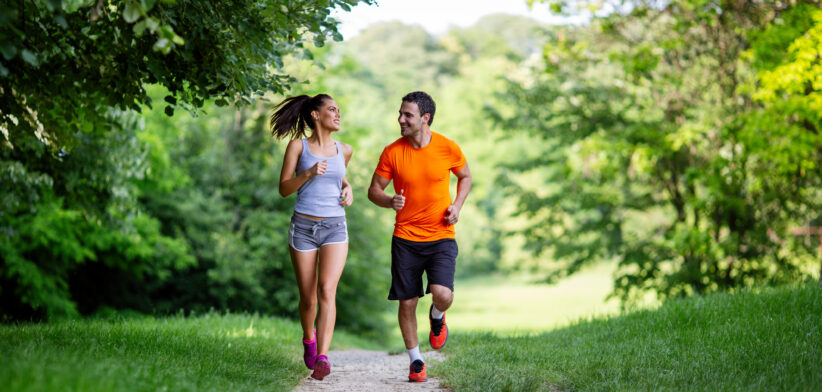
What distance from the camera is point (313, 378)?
579cm

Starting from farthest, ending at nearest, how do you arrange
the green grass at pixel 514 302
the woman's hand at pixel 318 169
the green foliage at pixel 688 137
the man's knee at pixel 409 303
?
the green grass at pixel 514 302 < the green foliage at pixel 688 137 < the man's knee at pixel 409 303 < the woman's hand at pixel 318 169

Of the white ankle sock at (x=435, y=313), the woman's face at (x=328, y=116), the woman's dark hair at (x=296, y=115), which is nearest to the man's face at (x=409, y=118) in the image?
the woman's face at (x=328, y=116)

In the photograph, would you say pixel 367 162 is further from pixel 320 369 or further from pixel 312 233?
pixel 320 369

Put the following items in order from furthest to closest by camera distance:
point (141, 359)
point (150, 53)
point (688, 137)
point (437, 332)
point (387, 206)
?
1. point (688, 137)
2. point (437, 332)
3. point (387, 206)
4. point (150, 53)
5. point (141, 359)

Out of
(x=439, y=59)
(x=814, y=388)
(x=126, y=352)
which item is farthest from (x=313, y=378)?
(x=439, y=59)

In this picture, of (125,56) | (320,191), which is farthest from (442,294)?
(125,56)

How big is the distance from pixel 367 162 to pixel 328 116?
12.4 meters

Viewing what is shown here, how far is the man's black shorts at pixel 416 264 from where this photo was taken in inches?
230

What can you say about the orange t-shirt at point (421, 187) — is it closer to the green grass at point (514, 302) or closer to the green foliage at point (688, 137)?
the green foliage at point (688, 137)

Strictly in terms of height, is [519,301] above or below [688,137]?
below

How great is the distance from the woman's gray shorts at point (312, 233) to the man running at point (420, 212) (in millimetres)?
483

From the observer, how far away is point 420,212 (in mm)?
5836

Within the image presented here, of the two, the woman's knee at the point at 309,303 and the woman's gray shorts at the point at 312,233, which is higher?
the woman's gray shorts at the point at 312,233

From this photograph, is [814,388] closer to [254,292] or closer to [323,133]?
[323,133]
